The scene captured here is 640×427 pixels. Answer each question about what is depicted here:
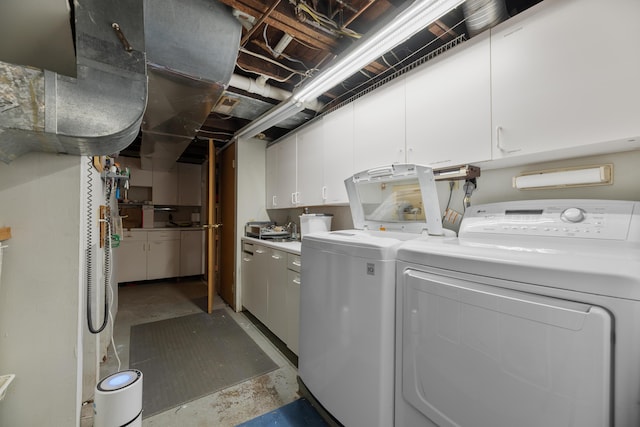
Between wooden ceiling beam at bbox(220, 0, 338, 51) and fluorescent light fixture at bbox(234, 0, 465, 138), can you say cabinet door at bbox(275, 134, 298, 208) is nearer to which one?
fluorescent light fixture at bbox(234, 0, 465, 138)

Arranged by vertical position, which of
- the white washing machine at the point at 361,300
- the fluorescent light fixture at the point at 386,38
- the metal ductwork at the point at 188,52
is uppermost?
the metal ductwork at the point at 188,52

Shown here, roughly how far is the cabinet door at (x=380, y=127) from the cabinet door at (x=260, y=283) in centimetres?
144

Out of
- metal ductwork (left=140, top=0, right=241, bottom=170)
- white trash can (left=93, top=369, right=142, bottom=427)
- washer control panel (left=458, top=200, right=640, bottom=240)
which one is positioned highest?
metal ductwork (left=140, top=0, right=241, bottom=170)

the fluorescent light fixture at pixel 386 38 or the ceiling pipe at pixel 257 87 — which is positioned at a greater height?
the ceiling pipe at pixel 257 87

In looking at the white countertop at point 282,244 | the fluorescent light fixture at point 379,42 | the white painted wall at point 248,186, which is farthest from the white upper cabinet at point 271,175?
the fluorescent light fixture at point 379,42

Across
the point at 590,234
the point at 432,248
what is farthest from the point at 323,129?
the point at 590,234

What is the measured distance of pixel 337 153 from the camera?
7.56ft

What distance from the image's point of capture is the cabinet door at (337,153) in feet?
7.17

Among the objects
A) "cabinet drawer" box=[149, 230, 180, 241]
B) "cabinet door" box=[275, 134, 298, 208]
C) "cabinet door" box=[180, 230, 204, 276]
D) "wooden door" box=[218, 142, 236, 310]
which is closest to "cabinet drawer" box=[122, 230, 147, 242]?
"cabinet drawer" box=[149, 230, 180, 241]

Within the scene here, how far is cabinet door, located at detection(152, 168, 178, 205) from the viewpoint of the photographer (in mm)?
4965

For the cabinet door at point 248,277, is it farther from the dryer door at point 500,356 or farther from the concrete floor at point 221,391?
the dryer door at point 500,356

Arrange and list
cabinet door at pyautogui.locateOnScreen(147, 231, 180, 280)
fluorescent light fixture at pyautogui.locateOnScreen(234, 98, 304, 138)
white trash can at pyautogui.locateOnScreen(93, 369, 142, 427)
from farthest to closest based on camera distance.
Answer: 1. cabinet door at pyautogui.locateOnScreen(147, 231, 180, 280)
2. fluorescent light fixture at pyautogui.locateOnScreen(234, 98, 304, 138)
3. white trash can at pyautogui.locateOnScreen(93, 369, 142, 427)

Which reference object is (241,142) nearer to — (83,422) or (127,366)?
(127,366)

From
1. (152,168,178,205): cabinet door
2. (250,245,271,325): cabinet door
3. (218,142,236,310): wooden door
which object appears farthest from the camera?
(152,168,178,205): cabinet door
